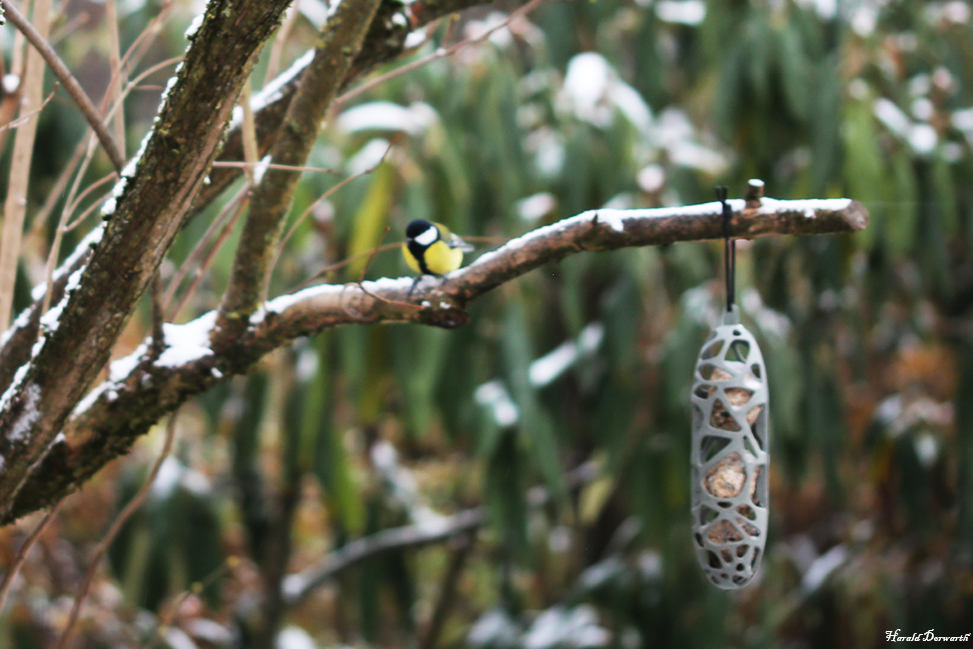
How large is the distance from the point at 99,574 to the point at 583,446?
214 centimetres

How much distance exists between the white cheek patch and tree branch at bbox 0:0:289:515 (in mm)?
401

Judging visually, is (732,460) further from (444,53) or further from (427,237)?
(444,53)

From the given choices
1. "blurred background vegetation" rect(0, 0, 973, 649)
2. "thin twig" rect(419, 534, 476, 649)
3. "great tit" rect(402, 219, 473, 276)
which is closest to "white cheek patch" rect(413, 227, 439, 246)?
"great tit" rect(402, 219, 473, 276)

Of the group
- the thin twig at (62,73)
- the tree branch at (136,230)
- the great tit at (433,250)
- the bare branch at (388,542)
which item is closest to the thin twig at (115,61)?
the thin twig at (62,73)

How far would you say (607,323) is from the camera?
2.35 m

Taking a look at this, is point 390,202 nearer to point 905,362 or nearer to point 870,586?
point 870,586

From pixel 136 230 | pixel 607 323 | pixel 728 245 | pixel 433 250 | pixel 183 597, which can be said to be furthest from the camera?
pixel 607 323

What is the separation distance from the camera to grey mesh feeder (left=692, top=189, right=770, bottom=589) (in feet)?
3.35

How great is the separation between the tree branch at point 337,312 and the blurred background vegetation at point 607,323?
1.03 m

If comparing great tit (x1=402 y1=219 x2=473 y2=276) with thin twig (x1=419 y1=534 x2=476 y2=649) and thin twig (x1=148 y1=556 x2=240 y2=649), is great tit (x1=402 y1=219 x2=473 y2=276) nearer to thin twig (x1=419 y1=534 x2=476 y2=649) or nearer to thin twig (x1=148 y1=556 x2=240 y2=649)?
thin twig (x1=148 y1=556 x2=240 y2=649)

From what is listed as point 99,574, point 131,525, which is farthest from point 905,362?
point 99,574

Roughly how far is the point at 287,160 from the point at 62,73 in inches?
10.2

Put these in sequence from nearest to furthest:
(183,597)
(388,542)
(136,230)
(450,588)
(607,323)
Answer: (136,230) → (183,597) → (607,323) → (388,542) → (450,588)

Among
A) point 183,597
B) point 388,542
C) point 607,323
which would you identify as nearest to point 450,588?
point 388,542
